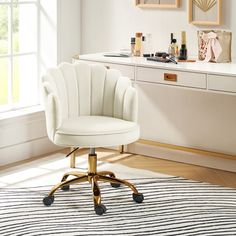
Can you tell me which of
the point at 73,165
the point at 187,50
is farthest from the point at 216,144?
the point at 73,165

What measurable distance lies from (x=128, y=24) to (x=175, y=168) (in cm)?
127

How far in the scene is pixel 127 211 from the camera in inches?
168

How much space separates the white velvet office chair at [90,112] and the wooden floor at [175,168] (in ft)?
2.10

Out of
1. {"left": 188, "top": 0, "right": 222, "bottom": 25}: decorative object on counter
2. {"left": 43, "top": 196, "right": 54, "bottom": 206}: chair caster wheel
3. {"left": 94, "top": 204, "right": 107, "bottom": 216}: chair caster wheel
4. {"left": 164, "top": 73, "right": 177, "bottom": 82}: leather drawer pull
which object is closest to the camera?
{"left": 94, "top": 204, "right": 107, "bottom": 216}: chair caster wheel

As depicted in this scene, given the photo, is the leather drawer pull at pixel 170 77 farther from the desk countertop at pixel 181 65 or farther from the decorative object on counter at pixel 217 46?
the decorative object on counter at pixel 217 46

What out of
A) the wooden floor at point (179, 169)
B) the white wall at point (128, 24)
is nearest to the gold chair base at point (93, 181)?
the wooden floor at point (179, 169)

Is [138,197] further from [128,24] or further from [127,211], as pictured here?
[128,24]

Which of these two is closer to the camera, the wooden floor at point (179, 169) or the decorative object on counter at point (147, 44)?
the wooden floor at point (179, 169)

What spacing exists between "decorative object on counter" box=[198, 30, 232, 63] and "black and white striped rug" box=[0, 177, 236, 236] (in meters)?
0.92

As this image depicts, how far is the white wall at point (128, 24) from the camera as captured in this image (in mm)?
5336

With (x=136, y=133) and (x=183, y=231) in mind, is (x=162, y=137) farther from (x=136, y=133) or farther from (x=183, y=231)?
(x=183, y=231)

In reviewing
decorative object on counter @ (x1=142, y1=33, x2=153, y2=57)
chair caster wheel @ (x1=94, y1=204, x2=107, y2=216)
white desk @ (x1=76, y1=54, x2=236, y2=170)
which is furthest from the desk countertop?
chair caster wheel @ (x1=94, y1=204, x2=107, y2=216)

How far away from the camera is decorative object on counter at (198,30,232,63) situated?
4993mm

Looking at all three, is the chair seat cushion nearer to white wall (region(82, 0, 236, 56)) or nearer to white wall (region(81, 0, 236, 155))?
white wall (region(81, 0, 236, 155))
